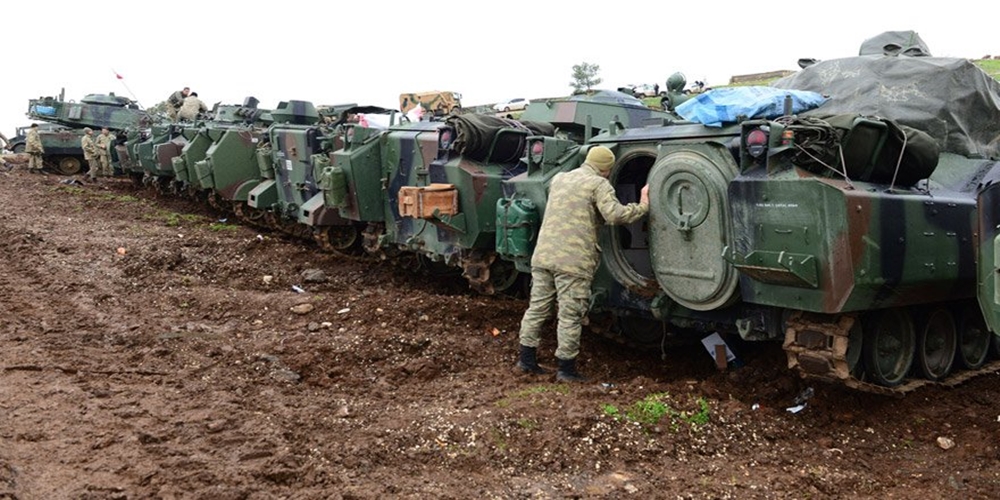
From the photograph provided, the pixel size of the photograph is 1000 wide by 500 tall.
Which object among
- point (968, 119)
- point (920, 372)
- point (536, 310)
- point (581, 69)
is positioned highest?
point (581, 69)

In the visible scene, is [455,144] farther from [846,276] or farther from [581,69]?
[581,69]

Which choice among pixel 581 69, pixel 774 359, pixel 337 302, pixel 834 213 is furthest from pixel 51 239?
pixel 581 69

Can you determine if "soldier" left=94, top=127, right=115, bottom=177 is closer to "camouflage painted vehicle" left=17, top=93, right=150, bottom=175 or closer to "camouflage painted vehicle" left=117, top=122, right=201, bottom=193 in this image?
"camouflage painted vehicle" left=117, top=122, right=201, bottom=193

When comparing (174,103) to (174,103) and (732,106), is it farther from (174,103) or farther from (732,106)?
(732,106)

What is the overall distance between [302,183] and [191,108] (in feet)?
32.4

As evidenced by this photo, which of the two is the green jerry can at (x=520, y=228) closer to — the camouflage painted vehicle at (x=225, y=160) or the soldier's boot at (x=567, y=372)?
the soldier's boot at (x=567, y=372)

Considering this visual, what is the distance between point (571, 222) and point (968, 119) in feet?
9.81

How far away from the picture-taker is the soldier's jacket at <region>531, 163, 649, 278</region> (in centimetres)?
591

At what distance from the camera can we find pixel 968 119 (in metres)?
6.46

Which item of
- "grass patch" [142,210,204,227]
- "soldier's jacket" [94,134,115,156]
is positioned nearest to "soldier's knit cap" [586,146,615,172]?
"grass patch" [142,210,204,227]

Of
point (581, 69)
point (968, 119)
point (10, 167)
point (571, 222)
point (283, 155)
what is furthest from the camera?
point (581, 69)

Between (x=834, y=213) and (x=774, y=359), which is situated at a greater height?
(x=834, y=213)

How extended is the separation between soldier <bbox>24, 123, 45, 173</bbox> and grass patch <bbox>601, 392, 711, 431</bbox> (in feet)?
→ 75.5

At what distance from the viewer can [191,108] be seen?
2080 cm
